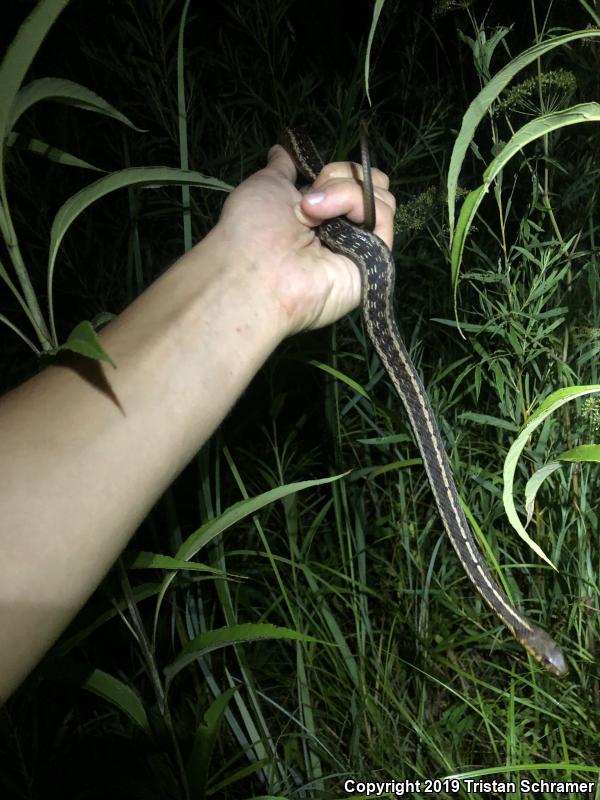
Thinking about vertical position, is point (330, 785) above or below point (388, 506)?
below

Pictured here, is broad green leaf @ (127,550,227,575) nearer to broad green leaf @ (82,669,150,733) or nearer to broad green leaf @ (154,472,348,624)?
broad green leaf @ (154,472,348,624)

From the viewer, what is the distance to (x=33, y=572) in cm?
56

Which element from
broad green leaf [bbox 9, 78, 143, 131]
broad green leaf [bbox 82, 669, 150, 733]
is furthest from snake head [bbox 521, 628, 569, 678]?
broad green leaf [bbox 9, 78, 143, 131]

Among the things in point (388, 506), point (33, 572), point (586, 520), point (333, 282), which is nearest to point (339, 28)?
point (333, 282)

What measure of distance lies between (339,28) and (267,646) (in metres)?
1.61

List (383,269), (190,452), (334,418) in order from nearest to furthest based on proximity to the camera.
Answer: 1. (190,452)
2. (383,269)
3. (334,418)

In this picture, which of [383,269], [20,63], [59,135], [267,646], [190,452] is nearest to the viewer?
[20,63]

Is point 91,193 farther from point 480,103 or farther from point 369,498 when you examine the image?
point 369,498

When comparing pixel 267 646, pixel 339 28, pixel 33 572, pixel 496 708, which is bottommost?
pixel 496 708

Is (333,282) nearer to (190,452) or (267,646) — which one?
(190,452)

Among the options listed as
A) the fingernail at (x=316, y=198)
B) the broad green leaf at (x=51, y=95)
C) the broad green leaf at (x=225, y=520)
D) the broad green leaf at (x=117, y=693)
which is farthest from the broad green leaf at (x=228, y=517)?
the fingernail at (x=316, y=198)

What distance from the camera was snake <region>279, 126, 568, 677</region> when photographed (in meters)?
0.89

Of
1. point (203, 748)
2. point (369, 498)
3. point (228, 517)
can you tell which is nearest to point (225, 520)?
point (228, 517)

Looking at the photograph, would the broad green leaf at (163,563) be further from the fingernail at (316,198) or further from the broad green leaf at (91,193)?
the fingernail at (316,198)
